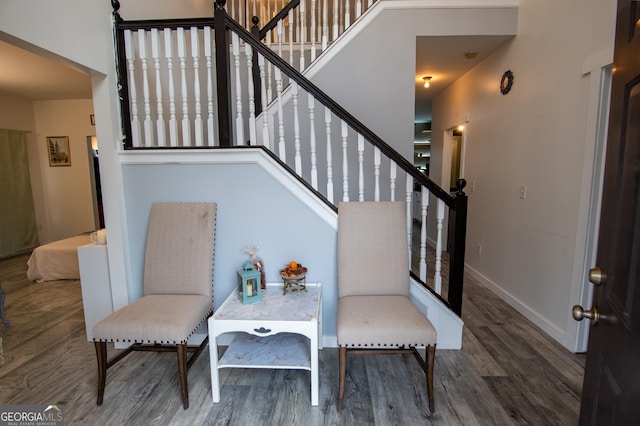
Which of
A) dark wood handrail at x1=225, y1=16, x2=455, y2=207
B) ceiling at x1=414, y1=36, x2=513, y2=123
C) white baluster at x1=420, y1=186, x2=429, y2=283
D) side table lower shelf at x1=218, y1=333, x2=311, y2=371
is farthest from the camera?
ceiling at x1=414, y1=36, x2=513, y2=123

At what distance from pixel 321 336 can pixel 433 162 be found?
4.10 metres

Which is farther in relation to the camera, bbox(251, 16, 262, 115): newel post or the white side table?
bbox(251, 16, 262, 115): newel post

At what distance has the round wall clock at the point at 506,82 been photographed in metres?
2.90

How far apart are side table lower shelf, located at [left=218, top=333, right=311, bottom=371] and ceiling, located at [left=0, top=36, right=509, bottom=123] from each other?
8.37ft

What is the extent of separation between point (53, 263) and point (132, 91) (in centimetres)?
281

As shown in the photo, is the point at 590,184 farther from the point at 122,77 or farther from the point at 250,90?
the point at 122,77

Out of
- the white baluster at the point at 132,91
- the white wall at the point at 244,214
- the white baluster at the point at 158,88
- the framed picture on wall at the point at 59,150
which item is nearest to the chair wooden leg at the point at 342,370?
the white wall at the point at 244,214

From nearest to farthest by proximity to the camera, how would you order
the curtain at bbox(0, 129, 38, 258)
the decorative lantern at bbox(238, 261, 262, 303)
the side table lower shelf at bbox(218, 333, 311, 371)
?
the side table lower shelf at bbox(218, 333, 311, 371) → the decorative lantern at bbox(238, 261, 262, 303) → the curtain at bbox(0, 129, 38, 258)

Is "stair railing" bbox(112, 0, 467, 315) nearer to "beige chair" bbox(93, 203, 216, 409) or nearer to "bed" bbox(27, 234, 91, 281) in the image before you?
"beige chair" bbox(93, 203, 216, 409)

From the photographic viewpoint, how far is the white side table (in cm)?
167

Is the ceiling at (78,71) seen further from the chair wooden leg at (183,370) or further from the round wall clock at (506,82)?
the chair wooden leg at (183,370)

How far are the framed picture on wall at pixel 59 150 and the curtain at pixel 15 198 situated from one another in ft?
1.03

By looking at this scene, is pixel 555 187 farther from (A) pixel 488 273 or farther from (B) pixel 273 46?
(B) pixel 273 46

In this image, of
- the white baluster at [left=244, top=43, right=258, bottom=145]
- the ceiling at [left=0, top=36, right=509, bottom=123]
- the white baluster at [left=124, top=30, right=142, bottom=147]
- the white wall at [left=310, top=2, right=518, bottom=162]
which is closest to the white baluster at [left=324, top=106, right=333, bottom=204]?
the white baluster at [left=244, top=43, right=258, bottom=145]
